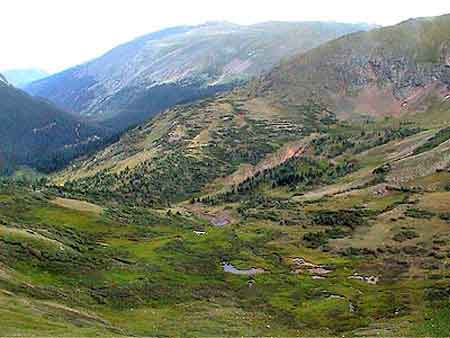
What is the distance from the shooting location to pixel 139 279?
99.0 m

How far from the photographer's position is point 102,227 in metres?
157

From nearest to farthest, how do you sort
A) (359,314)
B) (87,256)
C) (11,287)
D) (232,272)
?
(11,287) < (359,314) < (87,256) < (232,272)

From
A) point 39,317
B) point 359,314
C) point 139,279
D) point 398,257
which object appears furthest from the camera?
point 398,257

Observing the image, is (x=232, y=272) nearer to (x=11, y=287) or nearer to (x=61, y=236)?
(x=61, y=236)

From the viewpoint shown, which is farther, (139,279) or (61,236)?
(61,236)

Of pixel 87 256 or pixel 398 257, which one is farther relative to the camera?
pixel 398 257

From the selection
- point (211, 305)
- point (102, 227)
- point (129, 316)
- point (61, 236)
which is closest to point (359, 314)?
point (211, 305)

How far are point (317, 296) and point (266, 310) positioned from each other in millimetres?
14756

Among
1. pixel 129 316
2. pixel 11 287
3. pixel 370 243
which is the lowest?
pixel 370 243

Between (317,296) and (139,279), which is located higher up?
(139,279)

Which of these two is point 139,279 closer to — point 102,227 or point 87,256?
point 87,256

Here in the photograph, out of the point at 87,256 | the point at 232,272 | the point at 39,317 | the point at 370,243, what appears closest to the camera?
the point at 39,317

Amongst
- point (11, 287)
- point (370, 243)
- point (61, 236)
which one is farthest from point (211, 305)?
point (370, 243)

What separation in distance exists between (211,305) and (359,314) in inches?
858
